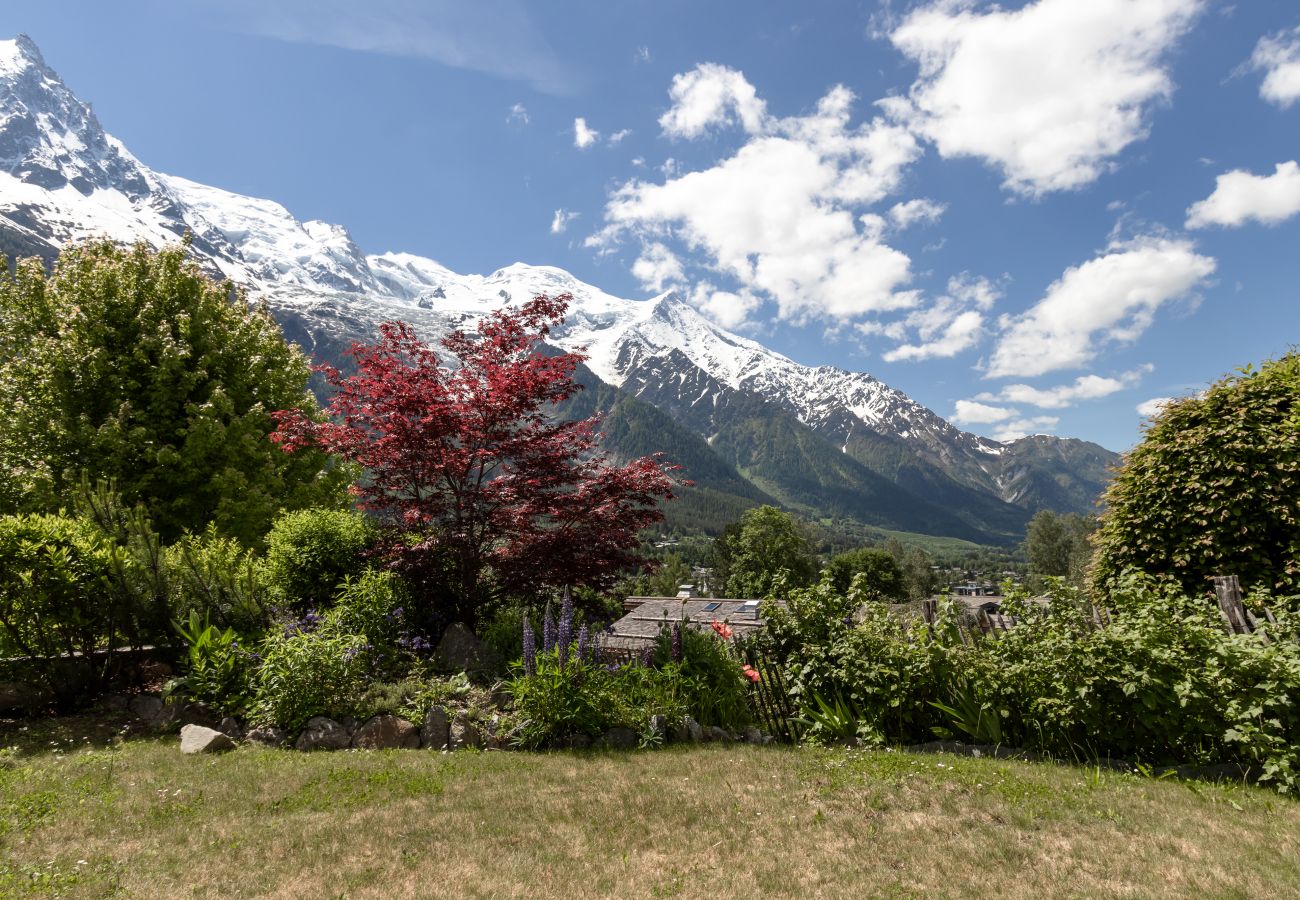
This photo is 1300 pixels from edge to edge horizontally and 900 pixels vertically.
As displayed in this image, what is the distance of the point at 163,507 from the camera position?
1298cm

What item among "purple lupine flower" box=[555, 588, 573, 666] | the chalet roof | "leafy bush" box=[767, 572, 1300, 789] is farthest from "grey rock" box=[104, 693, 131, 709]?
"leafy bush" box=[767, 572, 1300, 789]

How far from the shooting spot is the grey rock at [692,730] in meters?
7.62

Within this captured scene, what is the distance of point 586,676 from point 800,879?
3871mm

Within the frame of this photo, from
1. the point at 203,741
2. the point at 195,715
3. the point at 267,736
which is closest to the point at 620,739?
the point at 267,736

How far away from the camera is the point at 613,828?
5.12 meters

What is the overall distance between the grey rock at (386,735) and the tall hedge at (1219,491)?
9.10 metres

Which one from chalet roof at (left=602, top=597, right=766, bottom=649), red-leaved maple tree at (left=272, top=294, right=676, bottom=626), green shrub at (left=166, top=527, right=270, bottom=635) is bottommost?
chalet roof at (left=602, top=597, right=766, bottom=649)

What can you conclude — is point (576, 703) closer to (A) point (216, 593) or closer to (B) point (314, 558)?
(B) point (314, 558)

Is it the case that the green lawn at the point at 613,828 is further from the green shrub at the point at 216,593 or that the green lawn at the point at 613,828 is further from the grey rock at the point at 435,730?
the green shrub at the point at 216,593

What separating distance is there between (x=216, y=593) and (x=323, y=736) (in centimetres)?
333

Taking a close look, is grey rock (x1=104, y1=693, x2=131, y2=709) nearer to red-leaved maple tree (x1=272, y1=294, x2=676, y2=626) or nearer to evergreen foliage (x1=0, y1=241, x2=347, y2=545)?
red-leaved maple tree (x1=272, y1=294, x2=676, y2=626)

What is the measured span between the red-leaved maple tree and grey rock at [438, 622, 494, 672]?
22.7 inches

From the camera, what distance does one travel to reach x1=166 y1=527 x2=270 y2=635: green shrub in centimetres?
873

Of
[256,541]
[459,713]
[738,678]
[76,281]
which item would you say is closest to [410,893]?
[459,713]
